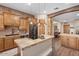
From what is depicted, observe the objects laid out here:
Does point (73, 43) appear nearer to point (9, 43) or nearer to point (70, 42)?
point (70, 42)

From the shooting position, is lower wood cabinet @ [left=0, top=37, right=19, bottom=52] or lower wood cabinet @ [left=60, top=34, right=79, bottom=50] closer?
lower wood cabinet @ [left=0, top=37, right=19, bottom=52]

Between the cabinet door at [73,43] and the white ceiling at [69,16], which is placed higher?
the white ceiling at [69,16]

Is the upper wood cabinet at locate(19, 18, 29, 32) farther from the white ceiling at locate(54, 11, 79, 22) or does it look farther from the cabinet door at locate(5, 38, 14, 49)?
the white ceiling at locate(54, 11, 79, 22)

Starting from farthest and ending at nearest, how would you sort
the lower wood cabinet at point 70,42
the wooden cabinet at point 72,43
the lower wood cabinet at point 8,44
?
the wooden cabinet at point 72,43 → the lower wood cabinet at point 70,42 → the lower wood cabinet at point 8,44

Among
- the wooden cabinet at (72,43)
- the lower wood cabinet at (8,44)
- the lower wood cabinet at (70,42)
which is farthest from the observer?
the wooden cabinet at (72,43)

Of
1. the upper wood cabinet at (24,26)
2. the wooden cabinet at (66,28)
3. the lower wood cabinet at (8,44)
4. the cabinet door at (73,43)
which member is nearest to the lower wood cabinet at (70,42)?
the cabinet door at (73,43)

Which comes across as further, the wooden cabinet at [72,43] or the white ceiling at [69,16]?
the wooden cabinet at [72,43]

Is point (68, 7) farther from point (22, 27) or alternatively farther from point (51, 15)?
point (22, 27)

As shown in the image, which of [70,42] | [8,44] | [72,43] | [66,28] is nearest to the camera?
[8,44]

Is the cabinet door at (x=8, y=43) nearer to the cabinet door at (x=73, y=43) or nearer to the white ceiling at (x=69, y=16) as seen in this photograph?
the white ceiling at (x=69, y=16)

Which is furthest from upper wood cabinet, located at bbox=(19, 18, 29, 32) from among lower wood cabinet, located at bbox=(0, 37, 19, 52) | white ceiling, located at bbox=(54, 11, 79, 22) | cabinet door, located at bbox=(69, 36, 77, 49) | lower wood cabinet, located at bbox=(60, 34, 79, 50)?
cabinet door, located at bbox=(69, 36, 77, 49)

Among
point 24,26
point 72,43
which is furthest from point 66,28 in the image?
point 72,43

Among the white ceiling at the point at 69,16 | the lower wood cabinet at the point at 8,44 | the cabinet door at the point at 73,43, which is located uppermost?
the white ceiling at the point at 69,16

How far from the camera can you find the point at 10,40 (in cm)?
183
